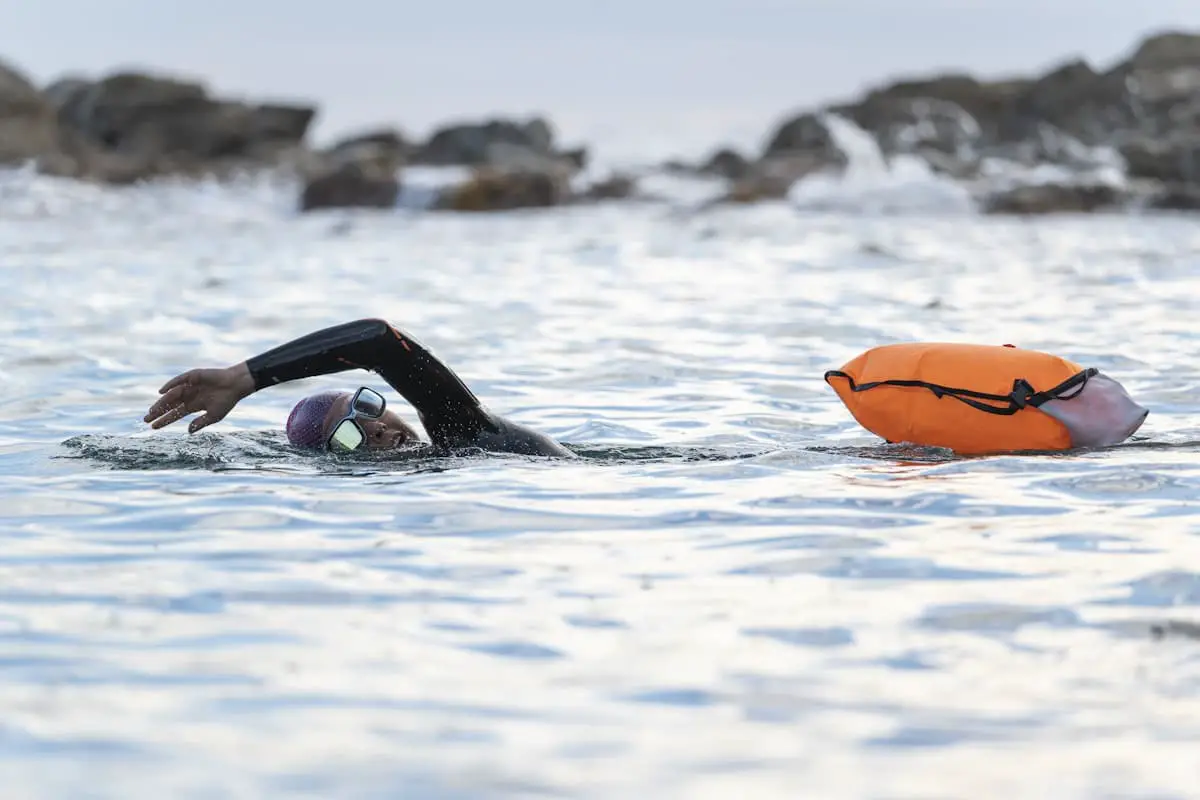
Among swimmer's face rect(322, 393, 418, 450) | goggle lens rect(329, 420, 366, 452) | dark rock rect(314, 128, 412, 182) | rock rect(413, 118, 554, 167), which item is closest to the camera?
goggle lens rect(329, 420, 366, 452)

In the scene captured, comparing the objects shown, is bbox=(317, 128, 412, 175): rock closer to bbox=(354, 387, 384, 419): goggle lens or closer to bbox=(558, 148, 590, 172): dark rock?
bbox=(558, 148, 590, 172): dark rock

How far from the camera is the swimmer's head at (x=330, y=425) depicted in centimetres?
758

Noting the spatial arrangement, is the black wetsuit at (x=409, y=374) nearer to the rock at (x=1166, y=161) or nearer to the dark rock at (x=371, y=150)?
the rock at (x=1166, y=161)

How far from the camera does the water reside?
11.8 feet

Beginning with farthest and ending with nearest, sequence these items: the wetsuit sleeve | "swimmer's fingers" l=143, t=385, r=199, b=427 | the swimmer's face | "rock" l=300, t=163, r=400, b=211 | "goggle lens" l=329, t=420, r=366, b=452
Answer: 1. "rock" l=300, t=163, r=400, b=211
2. the swimmer's face
3. "goggle lens" l=329, t=420, r=366, b=452
4. the wetsuit sleeve
5. "swimmer's fingers" l=143, t=385, r=199, b=427

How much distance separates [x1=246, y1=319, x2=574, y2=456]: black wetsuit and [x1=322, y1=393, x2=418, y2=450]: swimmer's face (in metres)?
0.20

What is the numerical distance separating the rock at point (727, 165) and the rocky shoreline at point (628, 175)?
0.14m

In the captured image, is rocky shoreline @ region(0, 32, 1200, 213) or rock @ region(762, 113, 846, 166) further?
rock @ region(762, 113, 846, 166)

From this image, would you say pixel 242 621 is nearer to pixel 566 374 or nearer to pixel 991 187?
pixel 566 374

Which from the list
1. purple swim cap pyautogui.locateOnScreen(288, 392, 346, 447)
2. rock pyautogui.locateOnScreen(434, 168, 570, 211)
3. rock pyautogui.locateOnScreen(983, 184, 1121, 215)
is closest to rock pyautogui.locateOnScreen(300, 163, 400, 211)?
rock pyautogui.locateOnScreen(434, 168, 570, 211)

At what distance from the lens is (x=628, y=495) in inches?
257

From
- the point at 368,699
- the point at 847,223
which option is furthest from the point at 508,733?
the point at 847,223

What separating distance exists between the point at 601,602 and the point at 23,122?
170 ft

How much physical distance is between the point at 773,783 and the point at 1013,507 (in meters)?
2.88
